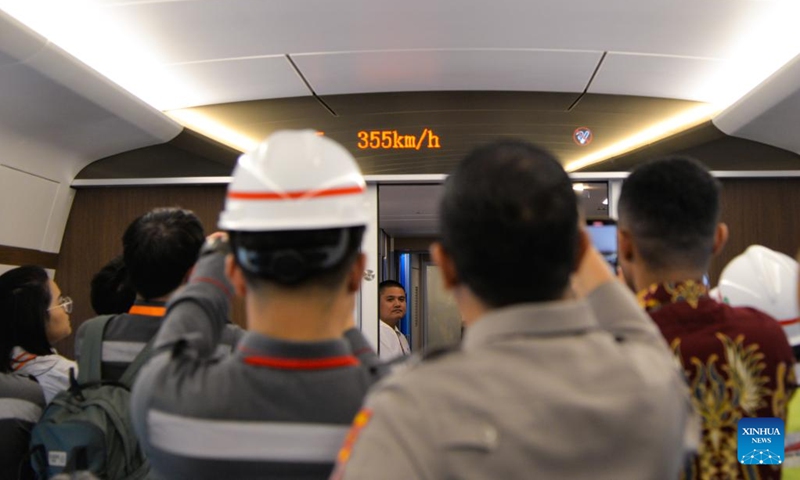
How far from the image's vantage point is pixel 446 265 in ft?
2.89

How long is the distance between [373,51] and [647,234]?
114 inches

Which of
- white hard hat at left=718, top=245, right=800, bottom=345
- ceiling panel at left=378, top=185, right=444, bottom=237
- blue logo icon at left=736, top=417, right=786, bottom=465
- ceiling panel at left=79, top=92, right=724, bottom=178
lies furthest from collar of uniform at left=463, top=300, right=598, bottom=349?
ceiling panel at left=378, top=185, right=444, bottom=237

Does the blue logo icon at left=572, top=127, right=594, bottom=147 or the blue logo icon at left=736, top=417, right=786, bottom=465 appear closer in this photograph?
the blue logo icon at left=736, top=417, right=786, bottom=465

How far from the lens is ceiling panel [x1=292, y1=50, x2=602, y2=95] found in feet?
13.4

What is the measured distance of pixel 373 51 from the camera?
400 centimetres

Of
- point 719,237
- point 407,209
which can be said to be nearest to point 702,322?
point 719,237

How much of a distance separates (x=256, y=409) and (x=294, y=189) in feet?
1.11

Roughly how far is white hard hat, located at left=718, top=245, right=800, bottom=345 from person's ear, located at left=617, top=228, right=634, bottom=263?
404 mm

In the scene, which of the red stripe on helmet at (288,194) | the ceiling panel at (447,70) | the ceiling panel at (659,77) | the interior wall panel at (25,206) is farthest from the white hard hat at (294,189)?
the interior wall panel at (25,206)

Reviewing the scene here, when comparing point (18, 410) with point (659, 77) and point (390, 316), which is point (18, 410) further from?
point (659, 77)

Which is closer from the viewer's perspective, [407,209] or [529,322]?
[529,322]

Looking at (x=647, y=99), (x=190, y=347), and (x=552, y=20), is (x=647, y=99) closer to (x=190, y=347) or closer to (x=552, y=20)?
(x=552, y=20)

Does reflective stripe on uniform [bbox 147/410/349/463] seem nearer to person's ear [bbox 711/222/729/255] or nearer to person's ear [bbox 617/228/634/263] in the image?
person's ear [bbox 617/228/634/263]

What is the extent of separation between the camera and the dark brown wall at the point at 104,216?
484 centimetres
